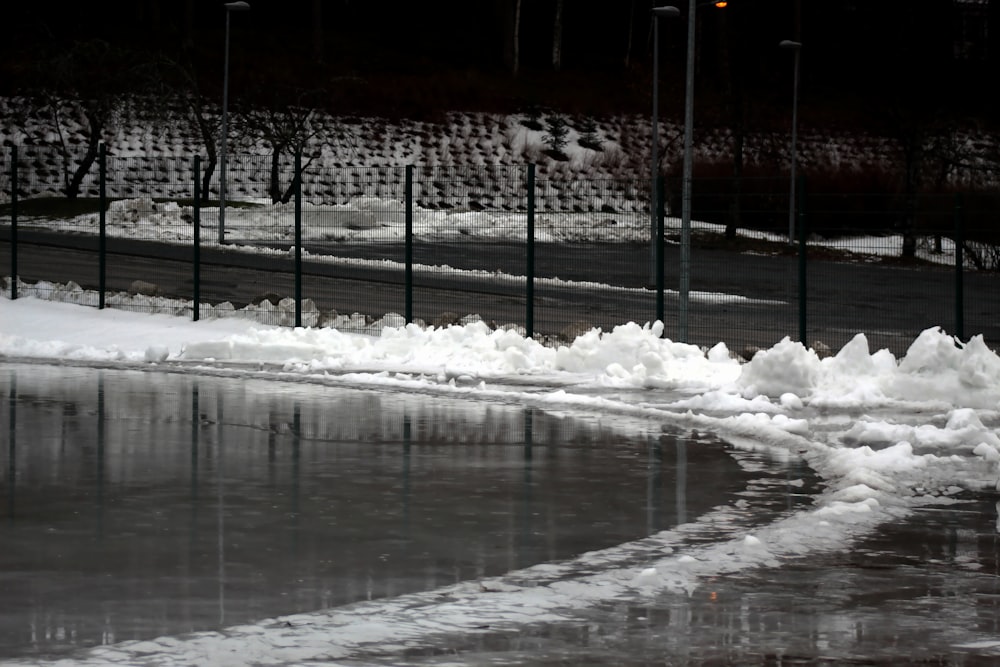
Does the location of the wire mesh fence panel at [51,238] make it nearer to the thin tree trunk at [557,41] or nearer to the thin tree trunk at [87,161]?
the thin tree trunk at [87,161]

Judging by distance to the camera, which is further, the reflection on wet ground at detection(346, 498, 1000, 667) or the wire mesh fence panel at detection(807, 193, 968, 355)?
the wire mesh fence panel at detection(807, 193, 968, 355)

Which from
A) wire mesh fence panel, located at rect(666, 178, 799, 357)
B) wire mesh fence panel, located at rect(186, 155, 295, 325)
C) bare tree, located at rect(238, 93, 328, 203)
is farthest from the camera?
bare tree, located at rect(238, 93, 328, 203)

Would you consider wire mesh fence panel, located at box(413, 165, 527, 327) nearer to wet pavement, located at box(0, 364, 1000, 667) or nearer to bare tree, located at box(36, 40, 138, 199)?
wet pavement, located at box(0, 364, 1000, 667)

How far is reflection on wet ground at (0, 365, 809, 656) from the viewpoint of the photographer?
7840mm

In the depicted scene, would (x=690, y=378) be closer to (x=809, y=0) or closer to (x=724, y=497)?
(x=724, y=497)

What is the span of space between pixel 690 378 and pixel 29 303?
14031 millimetres

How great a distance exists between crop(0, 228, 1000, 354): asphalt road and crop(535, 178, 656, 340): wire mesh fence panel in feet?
0.26

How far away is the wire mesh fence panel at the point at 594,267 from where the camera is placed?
27797 mm

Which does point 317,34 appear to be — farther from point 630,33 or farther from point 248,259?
point 248,259

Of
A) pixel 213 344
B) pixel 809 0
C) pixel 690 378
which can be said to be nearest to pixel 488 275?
pixel 213 344

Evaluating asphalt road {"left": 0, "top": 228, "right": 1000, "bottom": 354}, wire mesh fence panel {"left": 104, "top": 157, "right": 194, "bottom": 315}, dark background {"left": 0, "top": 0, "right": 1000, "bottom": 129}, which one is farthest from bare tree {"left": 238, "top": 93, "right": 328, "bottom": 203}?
asphalt road {"left": 0, "top": 228, "right": 1000, "bottom": 354}

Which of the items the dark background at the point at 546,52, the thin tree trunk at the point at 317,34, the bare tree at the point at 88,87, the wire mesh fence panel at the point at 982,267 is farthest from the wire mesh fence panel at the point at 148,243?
the thin tree trunk at the point at 317,34

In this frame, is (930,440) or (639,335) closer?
(930,440)

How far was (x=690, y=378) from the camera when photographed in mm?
17969
